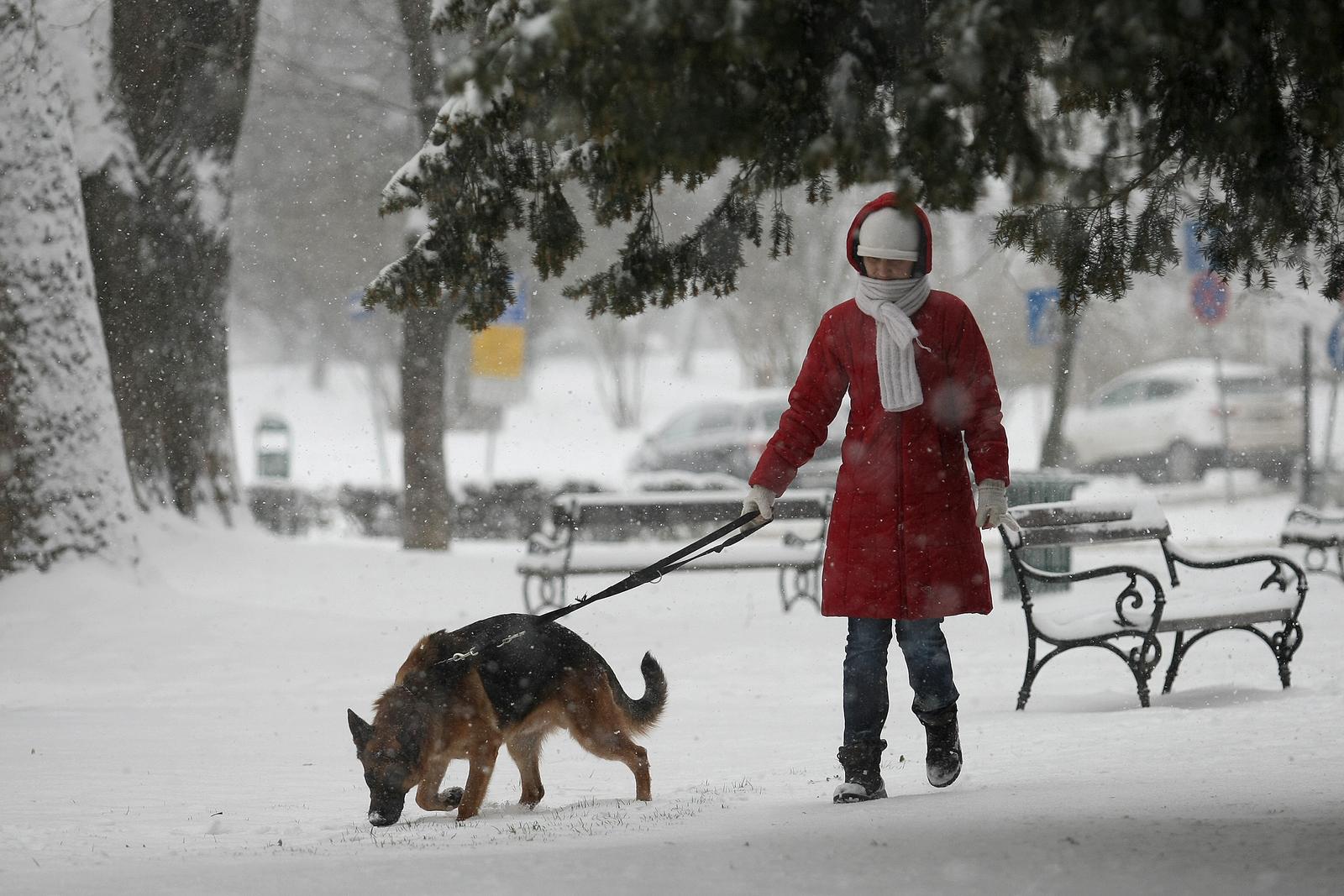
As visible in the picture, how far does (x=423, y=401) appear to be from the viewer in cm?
1653

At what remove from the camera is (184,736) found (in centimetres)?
740

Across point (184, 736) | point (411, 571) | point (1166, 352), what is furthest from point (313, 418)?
point (184, 736)

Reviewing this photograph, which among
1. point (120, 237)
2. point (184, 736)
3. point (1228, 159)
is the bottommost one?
point (184, 736)

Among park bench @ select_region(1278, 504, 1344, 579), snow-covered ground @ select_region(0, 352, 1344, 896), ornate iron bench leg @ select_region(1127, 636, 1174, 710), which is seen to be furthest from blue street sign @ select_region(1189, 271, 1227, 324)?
ornate iron bench leg @ select_region(1127, 636, 1174, 710)

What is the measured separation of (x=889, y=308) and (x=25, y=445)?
7552 mm

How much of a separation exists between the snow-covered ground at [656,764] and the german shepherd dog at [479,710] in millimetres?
158

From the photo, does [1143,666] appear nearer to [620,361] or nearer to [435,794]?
[435,794]

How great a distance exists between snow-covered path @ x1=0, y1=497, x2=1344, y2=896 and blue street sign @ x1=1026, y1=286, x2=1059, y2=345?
16.3ft

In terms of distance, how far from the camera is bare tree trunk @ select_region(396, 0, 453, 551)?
16234 mm

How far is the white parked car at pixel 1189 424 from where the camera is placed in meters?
23.6

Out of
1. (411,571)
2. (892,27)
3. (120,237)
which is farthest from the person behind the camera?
(411,571)

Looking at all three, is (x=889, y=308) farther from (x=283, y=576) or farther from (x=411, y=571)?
(x=411, y=571)

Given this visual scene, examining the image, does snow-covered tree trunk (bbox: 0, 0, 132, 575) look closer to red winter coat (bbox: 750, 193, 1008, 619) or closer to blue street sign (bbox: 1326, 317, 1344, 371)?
red winter coat (bbox: 750, 193, 1008, 619)

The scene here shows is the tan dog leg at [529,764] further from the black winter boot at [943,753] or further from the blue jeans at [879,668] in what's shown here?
the black winter boot at [943,753]
